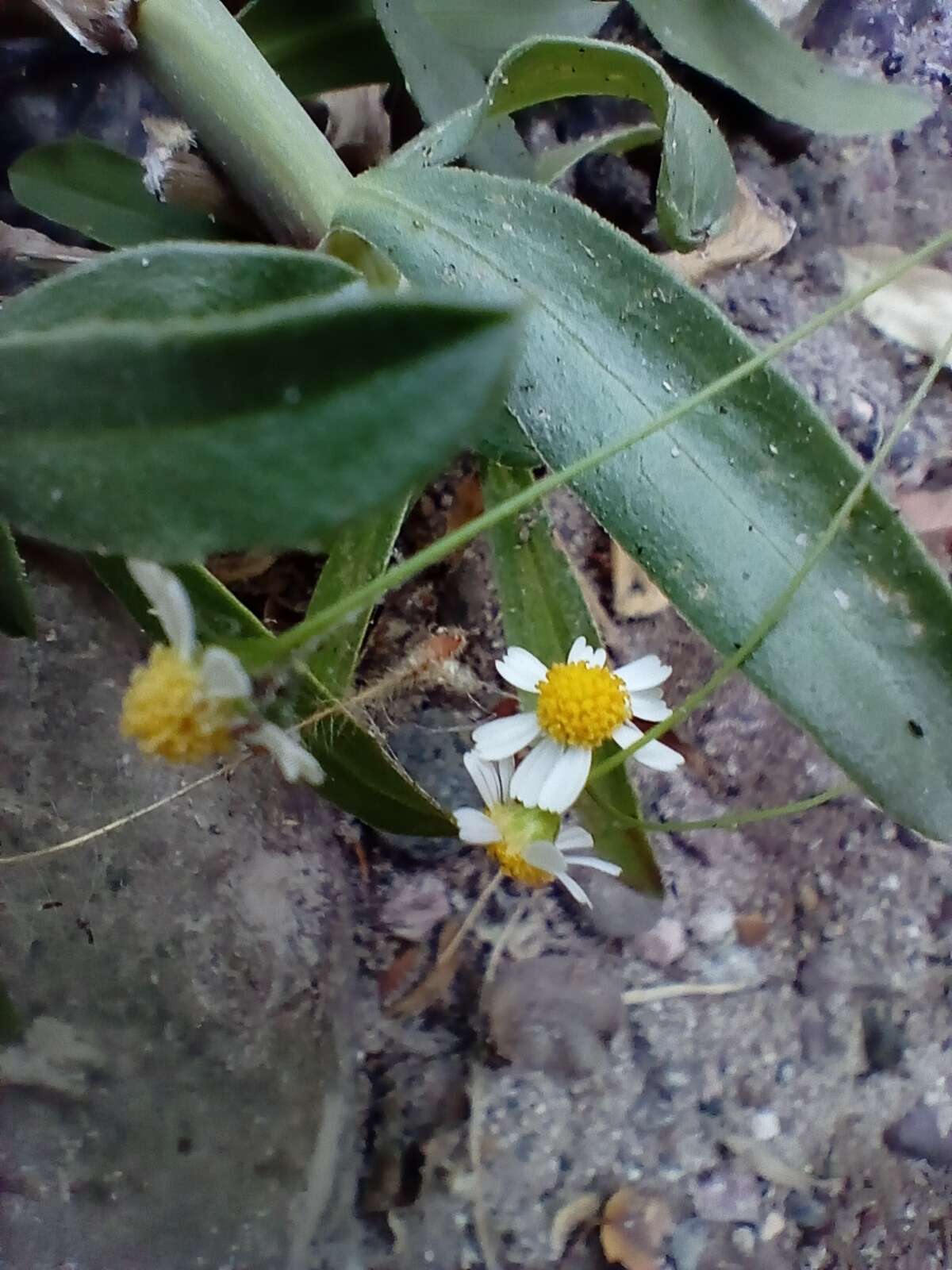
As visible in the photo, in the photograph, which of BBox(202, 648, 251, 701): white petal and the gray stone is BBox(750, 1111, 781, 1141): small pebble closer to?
the gray stone

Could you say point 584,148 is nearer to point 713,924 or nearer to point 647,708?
point 647,708

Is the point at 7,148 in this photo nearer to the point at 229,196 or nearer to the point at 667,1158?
the point at 229,196

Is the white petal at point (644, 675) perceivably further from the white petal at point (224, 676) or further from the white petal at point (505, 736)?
the white petal at point (224, 676)

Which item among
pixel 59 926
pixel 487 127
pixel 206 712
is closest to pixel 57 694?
pixel 59 926

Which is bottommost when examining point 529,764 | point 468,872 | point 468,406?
point 468,872

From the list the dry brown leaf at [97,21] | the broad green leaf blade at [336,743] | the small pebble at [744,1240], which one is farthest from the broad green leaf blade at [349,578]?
the small pebble at [744,1240]
